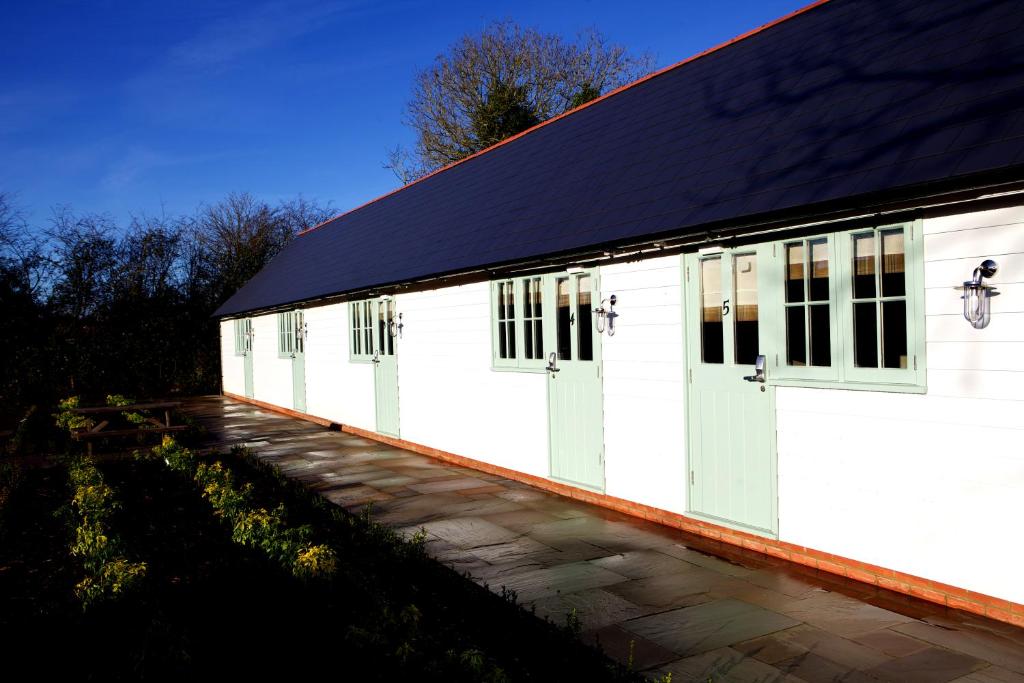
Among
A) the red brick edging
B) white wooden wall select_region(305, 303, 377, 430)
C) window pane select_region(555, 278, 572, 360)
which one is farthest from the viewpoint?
white wooden wall select_region(305, 303, 377, 430)

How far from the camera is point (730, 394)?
6.19m

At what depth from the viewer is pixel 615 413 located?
7.61 meters

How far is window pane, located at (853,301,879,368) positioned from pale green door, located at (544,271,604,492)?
117 inches

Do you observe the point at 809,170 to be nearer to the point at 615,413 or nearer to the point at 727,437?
the point at 727,437

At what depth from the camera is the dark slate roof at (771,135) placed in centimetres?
493

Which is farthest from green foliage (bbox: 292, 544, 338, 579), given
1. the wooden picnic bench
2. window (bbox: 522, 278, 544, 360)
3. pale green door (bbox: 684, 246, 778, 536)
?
the wooden picnic bench

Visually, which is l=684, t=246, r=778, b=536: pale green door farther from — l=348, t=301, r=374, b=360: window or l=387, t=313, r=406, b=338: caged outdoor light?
l=348, t=301, r=374, b=360: window

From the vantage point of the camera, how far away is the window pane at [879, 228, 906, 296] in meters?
5.01

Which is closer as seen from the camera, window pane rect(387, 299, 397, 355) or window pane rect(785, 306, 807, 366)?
window pane rect(785, 306, 807, 366)

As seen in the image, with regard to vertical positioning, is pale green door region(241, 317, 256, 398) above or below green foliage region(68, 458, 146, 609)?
above

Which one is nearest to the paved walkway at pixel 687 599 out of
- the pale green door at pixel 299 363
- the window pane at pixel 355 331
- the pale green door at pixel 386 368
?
the pale green door at pixel 386 368

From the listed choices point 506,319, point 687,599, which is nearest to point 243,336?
point 506,319

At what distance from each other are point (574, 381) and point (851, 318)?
137 inches

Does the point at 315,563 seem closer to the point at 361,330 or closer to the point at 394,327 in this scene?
the point at 394,327
